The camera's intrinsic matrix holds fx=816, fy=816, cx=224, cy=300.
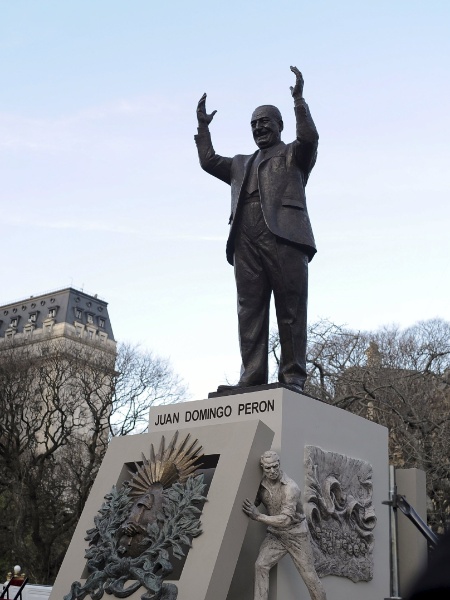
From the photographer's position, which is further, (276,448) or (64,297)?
(64,297)

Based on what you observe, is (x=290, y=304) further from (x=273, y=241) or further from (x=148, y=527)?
(x=148, y=527)

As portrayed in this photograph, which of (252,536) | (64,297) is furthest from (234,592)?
(64,297)

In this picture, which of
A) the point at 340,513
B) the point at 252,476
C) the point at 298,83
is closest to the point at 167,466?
the point at 252,476

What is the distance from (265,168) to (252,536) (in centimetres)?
335

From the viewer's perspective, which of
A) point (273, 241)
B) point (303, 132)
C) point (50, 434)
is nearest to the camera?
point (303, 132)

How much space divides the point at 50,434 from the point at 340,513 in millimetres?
23582

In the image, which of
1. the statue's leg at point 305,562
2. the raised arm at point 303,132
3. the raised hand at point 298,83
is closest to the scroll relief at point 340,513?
the statue's leg at point 305,562

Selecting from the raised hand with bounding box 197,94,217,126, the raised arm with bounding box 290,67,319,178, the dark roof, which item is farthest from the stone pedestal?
the dark roof

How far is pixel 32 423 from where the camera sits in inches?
1115

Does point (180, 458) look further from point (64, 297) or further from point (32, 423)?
point (64, 297)

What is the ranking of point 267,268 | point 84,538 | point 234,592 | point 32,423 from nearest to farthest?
point 234,592
point 84,538
point 267,268
point 32,423

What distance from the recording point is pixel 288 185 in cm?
753

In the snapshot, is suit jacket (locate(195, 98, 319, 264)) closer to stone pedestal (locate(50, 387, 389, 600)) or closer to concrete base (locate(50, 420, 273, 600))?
stone pedestal (locate(50, 387, 389, 600))

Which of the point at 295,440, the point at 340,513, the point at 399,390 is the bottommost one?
the point at 340,513
